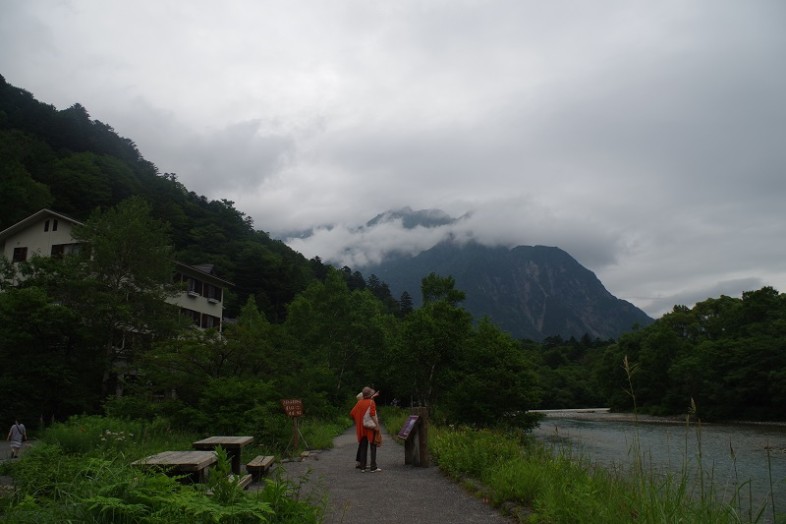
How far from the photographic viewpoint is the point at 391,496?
7.74 meters

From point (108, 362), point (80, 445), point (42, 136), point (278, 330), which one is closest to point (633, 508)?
point (80, 445)

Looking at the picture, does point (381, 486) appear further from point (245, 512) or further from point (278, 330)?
point (278, 330)

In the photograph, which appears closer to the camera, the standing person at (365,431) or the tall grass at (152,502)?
the tall grass at (152,502)

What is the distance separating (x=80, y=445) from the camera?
922cm

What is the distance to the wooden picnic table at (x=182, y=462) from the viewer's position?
5.79m

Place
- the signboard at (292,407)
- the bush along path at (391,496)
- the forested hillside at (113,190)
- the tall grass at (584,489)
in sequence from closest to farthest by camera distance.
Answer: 1. the tall grass at (584,489)
2. the bush along path at (391,496)
3. the signboard at (292,407)
4. the forested hillside at (113,190)

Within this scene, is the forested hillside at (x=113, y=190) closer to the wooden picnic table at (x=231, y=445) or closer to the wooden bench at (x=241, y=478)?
the wooden picnic table at (x=231, y=445)

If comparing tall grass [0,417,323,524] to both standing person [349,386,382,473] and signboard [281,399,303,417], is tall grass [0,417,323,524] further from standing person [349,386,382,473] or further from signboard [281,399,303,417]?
signboard [281,399,303,417]

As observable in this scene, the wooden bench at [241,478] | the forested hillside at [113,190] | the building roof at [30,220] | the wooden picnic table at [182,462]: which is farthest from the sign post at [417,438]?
the forested hillside at [113,190]

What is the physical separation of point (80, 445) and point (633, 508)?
8.52 meters

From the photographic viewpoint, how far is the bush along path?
6297 millimetres

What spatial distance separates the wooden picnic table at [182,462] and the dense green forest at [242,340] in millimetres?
4762

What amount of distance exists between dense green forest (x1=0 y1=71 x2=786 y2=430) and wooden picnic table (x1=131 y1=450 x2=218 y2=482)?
476 cm

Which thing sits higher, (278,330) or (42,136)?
(42,136)
